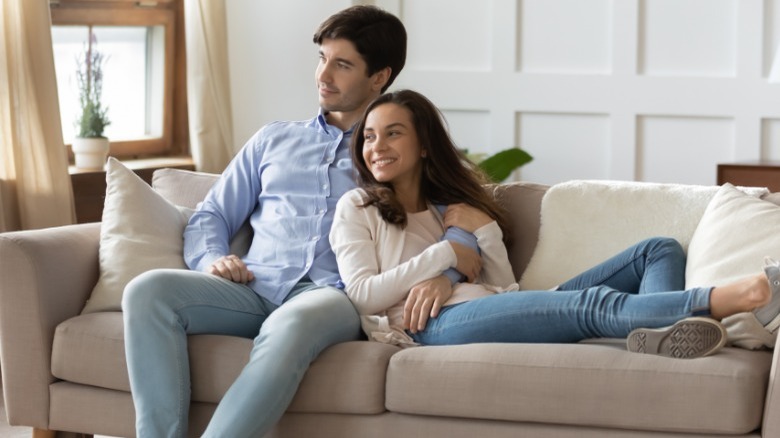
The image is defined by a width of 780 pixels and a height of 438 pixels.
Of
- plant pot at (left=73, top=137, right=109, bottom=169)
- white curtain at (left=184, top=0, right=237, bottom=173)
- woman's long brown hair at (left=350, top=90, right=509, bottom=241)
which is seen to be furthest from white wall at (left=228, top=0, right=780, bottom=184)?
woman's long brown hair at (left=350, top=90, right=509, bottom=241)

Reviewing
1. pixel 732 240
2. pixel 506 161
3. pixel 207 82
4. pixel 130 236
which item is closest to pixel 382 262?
pixel 130 236

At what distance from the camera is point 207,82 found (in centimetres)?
466

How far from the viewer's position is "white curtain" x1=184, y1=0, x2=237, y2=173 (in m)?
4.63

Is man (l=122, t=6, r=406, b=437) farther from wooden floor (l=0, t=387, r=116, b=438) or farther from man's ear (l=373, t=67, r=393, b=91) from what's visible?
wooden floor (l=0, t=387, r=116, b=438)

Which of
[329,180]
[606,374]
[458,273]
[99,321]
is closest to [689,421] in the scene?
[606,374]

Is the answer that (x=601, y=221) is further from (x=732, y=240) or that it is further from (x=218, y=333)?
(x=218, y=333)

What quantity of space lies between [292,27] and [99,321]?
8.06 ft

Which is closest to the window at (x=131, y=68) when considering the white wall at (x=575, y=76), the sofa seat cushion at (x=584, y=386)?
the white wall at (x=575, y=76)

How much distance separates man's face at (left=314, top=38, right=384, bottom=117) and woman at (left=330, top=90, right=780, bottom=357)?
4.5 inches

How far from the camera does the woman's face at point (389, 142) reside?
8.95 ft

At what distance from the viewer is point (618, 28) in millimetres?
4703

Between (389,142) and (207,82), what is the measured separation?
209 centimetres

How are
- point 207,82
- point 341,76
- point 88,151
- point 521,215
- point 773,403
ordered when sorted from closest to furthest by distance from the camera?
point 773,403, point 341,76, point 521,215, point 88,151, point 207,82

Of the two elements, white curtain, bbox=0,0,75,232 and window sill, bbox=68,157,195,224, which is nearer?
white curtain, bbox=0,0,75,232
